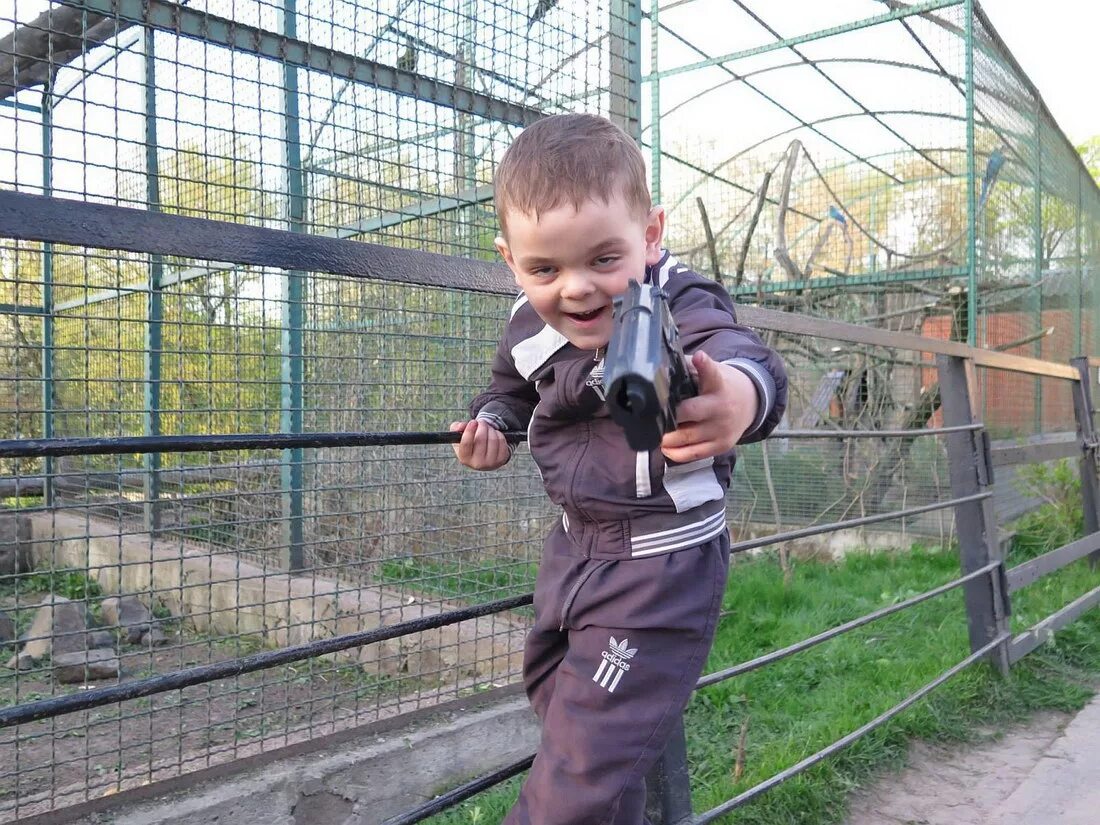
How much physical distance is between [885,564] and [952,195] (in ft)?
9.72

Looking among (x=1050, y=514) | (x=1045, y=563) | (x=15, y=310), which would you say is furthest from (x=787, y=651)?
(x=1050, y=514)

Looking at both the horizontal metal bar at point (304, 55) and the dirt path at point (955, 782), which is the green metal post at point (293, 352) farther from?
the dirt path at point (955, 782)

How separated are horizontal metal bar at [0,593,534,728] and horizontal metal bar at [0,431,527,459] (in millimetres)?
299

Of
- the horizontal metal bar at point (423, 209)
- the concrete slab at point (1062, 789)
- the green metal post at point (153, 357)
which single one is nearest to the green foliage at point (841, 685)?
the concrete slab at point (1062, 789)

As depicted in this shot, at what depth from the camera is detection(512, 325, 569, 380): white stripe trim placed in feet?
4.44

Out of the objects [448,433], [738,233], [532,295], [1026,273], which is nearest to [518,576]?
[448,433]

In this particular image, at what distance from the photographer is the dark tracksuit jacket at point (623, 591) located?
3.98 ft

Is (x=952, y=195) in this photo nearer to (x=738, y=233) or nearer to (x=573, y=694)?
(x=738, y=233)

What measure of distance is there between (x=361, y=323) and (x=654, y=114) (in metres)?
3.96

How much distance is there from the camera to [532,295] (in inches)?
47.0

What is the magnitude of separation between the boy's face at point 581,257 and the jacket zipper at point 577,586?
321mm

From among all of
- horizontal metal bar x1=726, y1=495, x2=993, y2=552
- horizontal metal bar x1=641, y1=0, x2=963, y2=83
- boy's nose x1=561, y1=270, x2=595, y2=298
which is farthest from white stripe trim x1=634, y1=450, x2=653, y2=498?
horizontal metal bar x1=641, y1=0, x2=963, y2=83

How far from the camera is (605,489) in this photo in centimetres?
125

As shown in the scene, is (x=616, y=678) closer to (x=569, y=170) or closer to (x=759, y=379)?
(x=759, y=379)
